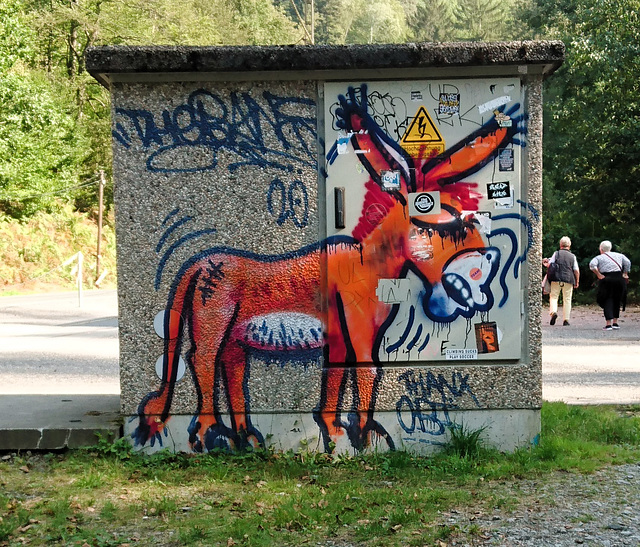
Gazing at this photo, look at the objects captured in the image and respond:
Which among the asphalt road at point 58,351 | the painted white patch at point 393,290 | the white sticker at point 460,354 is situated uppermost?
the painted white patch at point 393,290

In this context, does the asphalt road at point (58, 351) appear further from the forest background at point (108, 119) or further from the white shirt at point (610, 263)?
the white shirt at point (610, 263)

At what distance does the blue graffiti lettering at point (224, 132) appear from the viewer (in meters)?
5.51

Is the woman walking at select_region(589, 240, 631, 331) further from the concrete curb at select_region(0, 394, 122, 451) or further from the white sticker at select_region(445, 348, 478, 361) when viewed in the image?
the concrete curb at select_region(0, 394, 122, 451)

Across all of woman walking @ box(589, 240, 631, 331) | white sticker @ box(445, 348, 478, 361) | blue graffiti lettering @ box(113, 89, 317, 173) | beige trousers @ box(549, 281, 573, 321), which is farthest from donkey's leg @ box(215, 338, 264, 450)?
beige trousers @ box(549, 281, 573, 321)

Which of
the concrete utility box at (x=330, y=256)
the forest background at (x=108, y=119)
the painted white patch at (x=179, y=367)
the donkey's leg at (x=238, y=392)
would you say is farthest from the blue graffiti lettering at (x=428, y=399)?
the forest background at (x=108, y=119)

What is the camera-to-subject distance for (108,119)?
42.4 metres

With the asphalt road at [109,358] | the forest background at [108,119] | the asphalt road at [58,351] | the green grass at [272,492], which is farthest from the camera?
the forest background at [108,119]

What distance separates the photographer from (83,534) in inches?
163

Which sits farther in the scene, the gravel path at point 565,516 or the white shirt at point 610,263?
the white shirt at point 610,263

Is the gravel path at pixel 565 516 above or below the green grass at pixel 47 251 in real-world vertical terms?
below

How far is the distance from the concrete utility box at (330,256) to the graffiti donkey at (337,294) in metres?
0.01

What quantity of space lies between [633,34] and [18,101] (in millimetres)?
21752

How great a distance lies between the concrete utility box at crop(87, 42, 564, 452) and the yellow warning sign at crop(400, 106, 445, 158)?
0.05 feet

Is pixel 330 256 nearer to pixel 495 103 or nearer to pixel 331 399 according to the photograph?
pixel 331 399
